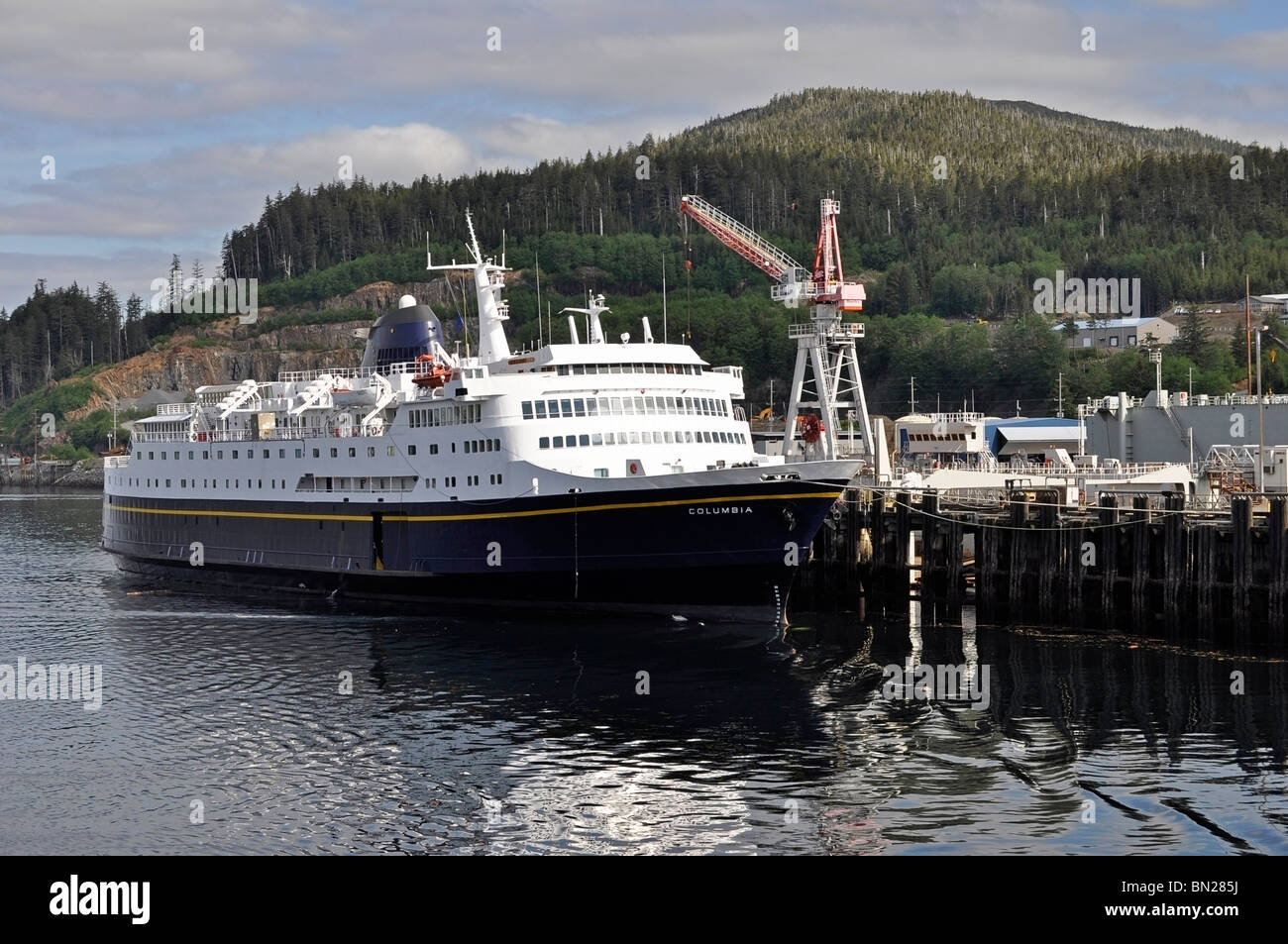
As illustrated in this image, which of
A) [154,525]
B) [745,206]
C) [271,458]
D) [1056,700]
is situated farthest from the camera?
[745,206]

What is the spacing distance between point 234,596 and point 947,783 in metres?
35.2

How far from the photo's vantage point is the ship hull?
1543 inches

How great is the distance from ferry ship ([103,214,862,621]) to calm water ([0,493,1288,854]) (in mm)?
1973

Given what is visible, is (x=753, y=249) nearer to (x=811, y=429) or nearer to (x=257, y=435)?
(x=811, y=429)

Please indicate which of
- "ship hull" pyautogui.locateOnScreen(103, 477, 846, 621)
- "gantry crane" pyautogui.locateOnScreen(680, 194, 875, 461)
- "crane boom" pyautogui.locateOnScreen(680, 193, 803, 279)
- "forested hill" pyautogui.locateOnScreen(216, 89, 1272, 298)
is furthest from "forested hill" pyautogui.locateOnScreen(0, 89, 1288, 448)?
"ship hull" pyautogui.locateOnScreen(103, 477, 846, 621)

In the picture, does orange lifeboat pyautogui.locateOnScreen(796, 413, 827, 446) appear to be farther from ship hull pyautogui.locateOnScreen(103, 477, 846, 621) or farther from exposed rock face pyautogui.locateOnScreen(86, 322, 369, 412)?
exposed rock face pyautogui.locateOnScreen(86, 322, 369, 412)

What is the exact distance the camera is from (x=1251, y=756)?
86.1 feet

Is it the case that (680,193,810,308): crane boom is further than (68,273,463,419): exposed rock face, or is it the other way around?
(68,273,463,419): exposed rock face

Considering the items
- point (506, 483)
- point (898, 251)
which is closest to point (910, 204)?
point (898, 251)

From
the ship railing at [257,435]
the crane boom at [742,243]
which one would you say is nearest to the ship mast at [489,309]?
the ship railing at [257,435]

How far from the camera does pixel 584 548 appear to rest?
40781mm
